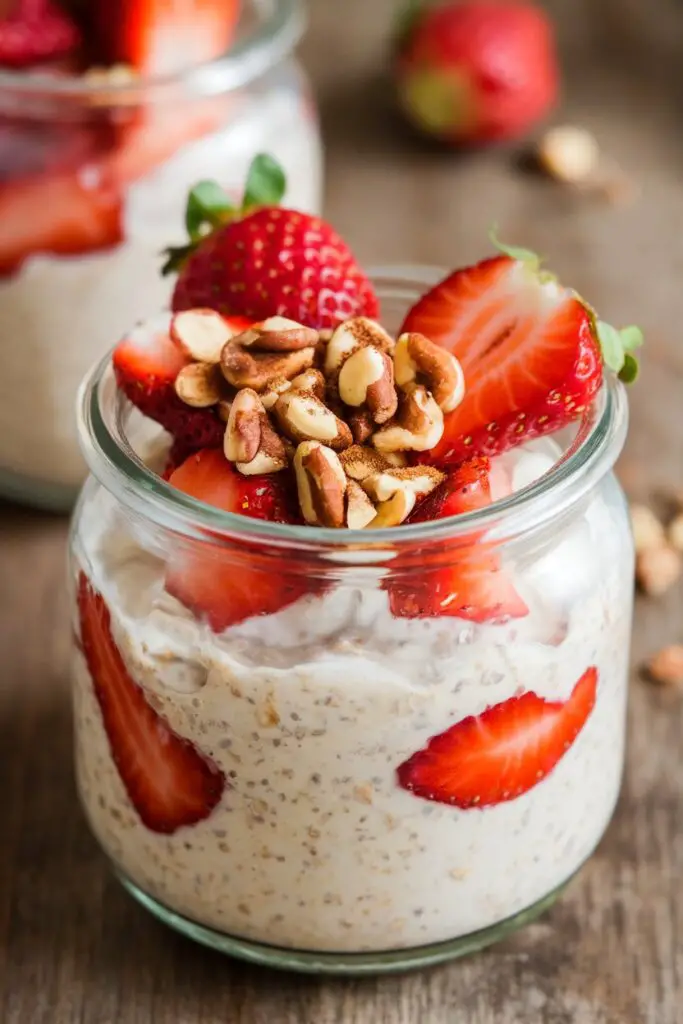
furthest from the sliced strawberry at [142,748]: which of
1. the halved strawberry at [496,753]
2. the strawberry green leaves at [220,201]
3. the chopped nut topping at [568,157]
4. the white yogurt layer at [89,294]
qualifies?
the chopped nut topping at [568,157]

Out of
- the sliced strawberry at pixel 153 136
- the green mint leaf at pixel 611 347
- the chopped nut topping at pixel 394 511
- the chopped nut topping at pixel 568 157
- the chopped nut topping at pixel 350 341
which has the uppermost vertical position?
the chopped nut topping at pixel 350 341

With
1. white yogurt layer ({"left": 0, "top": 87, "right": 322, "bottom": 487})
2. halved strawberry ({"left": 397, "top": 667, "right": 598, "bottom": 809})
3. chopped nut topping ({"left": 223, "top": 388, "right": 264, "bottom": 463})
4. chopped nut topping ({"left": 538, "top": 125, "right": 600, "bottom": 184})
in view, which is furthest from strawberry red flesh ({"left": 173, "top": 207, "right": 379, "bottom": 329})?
chopped nut topping ({"left": 538, "top": 125, "right": 600, "bottom": 184})

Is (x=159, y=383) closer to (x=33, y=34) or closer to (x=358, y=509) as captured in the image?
(x=358, y=509)

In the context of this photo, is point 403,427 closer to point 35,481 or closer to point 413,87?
point 35,481

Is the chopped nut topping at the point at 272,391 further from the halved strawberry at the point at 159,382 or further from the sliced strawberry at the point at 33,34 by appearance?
the sliced strawberry at the point at 33,34

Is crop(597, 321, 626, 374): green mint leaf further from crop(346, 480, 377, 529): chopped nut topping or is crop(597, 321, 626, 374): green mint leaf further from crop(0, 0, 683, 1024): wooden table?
crop(0, 0, 683, 1024): wooden table

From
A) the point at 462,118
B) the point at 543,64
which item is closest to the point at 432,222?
the point at 462,118

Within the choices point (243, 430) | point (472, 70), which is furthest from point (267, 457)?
point (472, 70)
